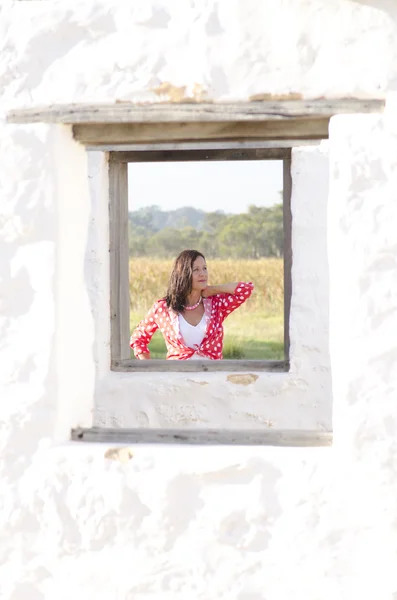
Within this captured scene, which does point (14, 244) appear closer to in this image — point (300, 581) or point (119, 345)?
point (300, 581)

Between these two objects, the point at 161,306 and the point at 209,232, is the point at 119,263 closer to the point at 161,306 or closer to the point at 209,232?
the point at 161,306

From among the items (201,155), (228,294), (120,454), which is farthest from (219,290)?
(120,454)

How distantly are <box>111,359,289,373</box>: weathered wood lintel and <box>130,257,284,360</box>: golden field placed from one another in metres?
8.26

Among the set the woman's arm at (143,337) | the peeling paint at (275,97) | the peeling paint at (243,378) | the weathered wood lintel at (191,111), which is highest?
the peeling paint at (275,97)

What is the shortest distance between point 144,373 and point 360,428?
237 centimetres

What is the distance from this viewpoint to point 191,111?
2.85m

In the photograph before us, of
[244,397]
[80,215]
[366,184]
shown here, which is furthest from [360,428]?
[244,397]

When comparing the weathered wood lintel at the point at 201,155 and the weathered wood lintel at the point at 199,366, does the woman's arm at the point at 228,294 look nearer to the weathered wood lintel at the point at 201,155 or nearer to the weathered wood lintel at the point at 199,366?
the weathered wood lintel at the point at 199,366

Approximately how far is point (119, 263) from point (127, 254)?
0.21 ft

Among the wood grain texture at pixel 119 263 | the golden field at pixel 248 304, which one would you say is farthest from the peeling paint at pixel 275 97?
the golden field at pixel 248 304

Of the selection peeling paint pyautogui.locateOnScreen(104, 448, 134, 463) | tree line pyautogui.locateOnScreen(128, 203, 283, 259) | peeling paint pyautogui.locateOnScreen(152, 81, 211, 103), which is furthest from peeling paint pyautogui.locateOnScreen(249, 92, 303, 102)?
tree line pyautogui.locateOnScreen(128, 203, 283, 259)

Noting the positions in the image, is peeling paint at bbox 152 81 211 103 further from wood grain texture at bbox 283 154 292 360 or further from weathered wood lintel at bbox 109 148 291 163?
wood grain texture at bbox 283 154 292 360

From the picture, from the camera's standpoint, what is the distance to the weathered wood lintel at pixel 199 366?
16.6ft

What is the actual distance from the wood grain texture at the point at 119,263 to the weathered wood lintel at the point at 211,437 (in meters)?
2.00
